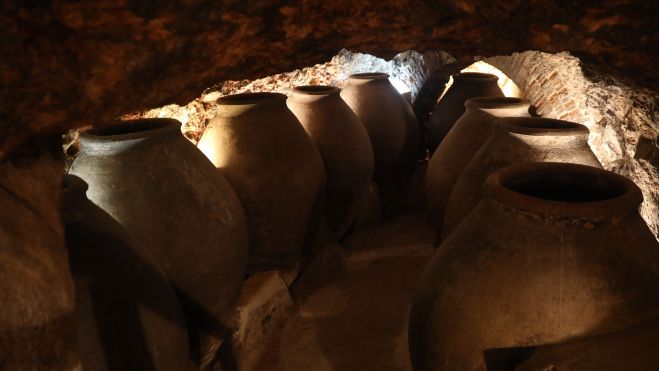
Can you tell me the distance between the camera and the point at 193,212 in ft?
8.16

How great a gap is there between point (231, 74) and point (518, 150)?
1.45m

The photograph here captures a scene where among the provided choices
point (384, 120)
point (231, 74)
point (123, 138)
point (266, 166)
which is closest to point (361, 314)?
point (266, 166)

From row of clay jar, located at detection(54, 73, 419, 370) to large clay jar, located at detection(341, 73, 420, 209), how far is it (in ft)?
1.81

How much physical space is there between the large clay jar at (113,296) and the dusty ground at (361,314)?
1285 millimetres

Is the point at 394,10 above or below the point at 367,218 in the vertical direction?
above

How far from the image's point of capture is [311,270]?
3873 mm

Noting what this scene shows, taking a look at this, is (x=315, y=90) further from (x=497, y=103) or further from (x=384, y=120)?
(x=497, y=103)

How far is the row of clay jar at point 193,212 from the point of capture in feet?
5.82

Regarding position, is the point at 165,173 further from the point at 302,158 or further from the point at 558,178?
the point at 558,178

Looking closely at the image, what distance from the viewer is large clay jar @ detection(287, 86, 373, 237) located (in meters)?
3.97

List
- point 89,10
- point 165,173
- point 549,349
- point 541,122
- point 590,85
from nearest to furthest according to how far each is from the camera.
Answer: point 89,10 < point 549,349 < point 165,173 < point 541,122 < point 590,85

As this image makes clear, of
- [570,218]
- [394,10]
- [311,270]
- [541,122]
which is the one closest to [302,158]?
[311,270]

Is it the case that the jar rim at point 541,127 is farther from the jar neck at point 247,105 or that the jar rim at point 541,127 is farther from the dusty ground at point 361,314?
the dusty ground at point 361,314

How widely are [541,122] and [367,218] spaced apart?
2.41 metres
